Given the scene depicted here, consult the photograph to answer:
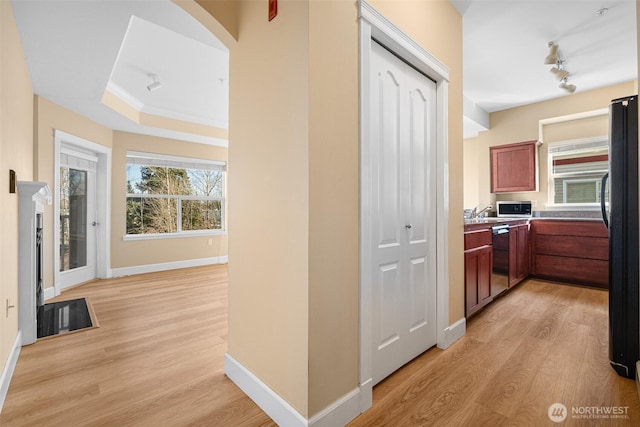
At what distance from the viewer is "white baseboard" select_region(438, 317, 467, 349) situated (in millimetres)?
2320

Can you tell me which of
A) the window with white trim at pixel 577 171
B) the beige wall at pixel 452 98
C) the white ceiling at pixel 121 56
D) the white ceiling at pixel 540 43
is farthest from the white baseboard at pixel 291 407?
the window with white trim at pixel 577 171

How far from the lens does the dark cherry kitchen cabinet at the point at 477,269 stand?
271 centimetres

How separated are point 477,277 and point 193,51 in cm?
358

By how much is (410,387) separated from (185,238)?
4.94 meters

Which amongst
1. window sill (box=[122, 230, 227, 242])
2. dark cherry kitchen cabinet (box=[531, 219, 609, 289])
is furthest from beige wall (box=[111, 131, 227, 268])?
dark cherry kitchen cabinet (box=[531, 219, 609, 289])

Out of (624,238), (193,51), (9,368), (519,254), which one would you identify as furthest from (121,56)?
(519,254)

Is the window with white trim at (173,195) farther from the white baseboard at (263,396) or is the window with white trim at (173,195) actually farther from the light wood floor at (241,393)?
the white baseboard at (263,396)

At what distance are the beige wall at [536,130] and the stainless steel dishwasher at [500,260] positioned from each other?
1943mm

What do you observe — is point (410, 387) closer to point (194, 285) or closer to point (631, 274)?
point (631, 274)

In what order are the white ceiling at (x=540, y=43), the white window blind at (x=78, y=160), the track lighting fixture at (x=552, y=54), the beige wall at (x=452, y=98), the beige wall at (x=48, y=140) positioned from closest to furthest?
the beige wall at (x=452, y=98) → the white ceiling at (x=540, y=43) → the track lighting fixture at (x=552, y=54) → the beige wall at (x=48, y=140) → the white window blind at (x=78, y=160)

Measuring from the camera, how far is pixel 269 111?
5.38ft

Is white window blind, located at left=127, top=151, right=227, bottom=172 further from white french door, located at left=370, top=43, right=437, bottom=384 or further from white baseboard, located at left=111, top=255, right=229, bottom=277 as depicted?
white french door, located at left=370, top=43, right=437, bottom=384

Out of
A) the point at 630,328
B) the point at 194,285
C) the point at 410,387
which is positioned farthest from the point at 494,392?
the point at 194,285

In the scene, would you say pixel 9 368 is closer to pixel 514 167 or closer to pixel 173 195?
pixel 173 195
